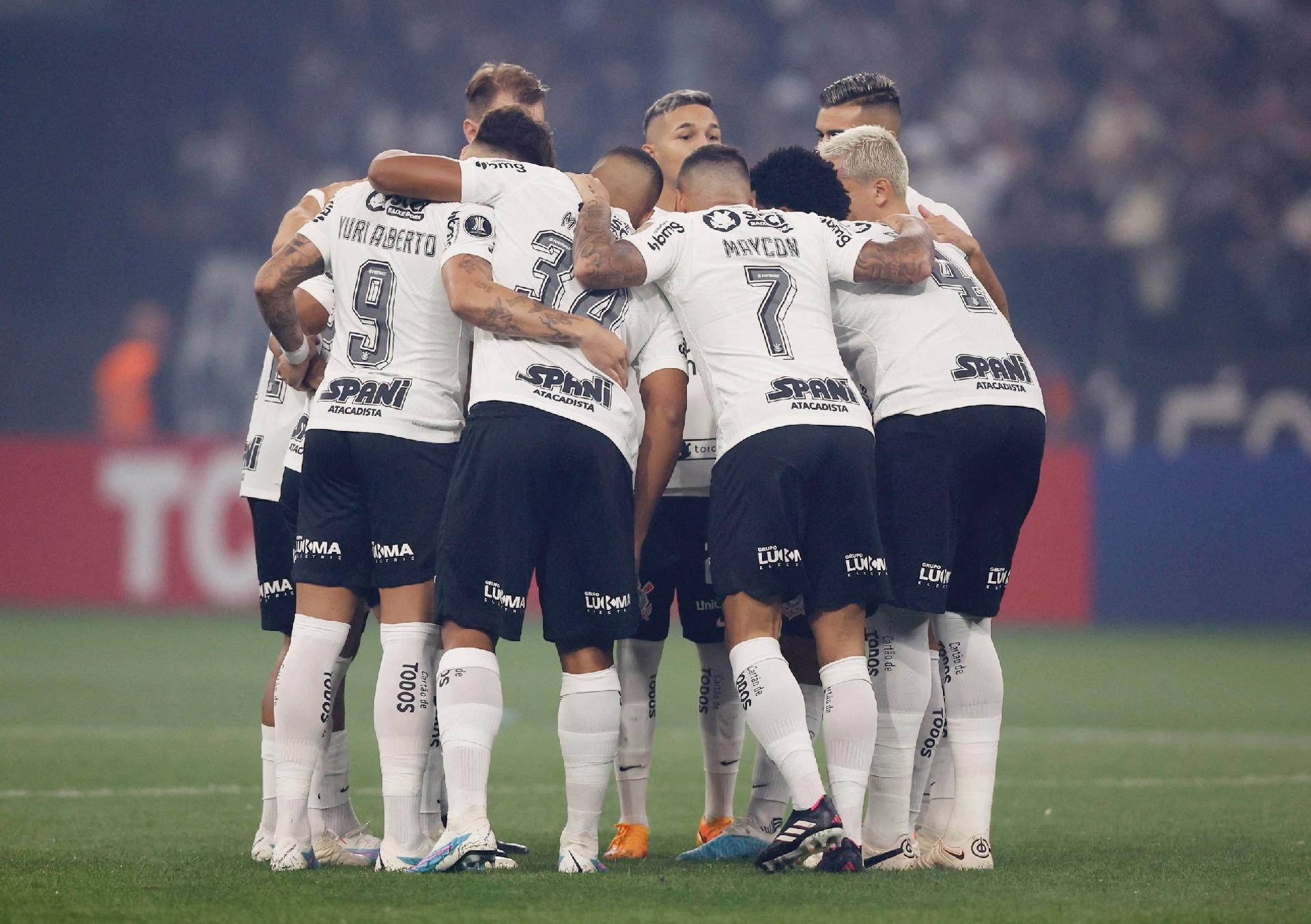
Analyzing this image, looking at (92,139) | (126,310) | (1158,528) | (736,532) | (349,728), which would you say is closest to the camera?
A: (736,532)

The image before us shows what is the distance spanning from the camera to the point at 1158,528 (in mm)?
15008

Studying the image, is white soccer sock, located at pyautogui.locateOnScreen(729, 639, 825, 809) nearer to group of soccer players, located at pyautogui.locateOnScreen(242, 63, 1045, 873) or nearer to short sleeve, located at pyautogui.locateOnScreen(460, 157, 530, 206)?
group of soccer players, located at pyautogui.locateOnScreen(242, 63, 1045, 873)

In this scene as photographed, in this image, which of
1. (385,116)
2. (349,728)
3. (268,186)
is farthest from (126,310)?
(349,728)

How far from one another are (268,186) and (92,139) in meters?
2.19

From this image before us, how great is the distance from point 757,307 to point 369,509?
1.39 metres

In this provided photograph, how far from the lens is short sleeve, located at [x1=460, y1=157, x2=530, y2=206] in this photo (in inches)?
201

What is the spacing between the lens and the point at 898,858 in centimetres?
505

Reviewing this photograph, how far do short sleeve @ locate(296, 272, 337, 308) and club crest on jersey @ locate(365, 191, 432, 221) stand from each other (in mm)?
544

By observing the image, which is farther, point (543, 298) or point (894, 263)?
point (894, 263)

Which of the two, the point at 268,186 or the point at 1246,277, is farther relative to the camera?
the point at 268,186

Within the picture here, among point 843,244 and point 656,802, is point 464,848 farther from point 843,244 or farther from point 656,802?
point 656,802

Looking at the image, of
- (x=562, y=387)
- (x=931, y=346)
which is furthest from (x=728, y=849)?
(x=931, y=346)

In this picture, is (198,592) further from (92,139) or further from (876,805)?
(876,805)

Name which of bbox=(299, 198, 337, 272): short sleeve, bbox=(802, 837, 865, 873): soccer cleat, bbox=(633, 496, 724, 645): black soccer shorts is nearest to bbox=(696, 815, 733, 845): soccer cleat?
bbox=(633, 496, 724, 645): black soccer shorts
